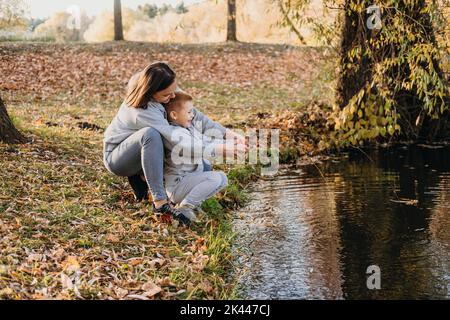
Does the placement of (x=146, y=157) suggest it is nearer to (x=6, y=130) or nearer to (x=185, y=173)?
(x=185, y=173)

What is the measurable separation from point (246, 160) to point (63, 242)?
407 centimetres

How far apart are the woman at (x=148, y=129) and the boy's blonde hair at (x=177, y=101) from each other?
2.9 inches

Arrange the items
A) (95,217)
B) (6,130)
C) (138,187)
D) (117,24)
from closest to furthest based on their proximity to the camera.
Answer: (95,217)
(138,187)
(6,130)
(117,24)

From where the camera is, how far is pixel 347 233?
563 centimetres

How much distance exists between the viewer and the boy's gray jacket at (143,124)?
5.30 metres

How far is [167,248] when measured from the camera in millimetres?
4988

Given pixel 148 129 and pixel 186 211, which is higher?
pixel 148 129

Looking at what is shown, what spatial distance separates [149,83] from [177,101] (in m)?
0.34

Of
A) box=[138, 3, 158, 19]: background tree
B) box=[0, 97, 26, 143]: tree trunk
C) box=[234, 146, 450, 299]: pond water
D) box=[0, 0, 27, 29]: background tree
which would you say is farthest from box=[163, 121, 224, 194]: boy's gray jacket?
box=[138, 3, 158, 19]: background tree

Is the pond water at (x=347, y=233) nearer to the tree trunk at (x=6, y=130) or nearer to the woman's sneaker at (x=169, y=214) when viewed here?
the woman's sneaker at (x=169, y=214)

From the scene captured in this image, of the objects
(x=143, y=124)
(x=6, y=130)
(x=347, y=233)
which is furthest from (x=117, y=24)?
(x=347, y=233)
